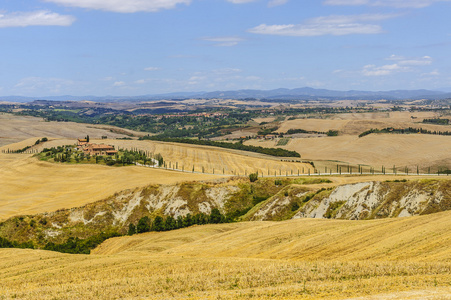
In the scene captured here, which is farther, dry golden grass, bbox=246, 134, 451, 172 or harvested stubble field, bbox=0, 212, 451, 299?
dry golden grass, bbox=246, 134, 451, 172

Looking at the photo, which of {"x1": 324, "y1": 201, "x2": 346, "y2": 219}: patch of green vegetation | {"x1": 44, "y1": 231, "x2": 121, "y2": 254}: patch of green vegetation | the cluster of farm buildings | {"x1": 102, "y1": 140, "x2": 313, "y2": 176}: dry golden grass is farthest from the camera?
the cluster of farm buildings

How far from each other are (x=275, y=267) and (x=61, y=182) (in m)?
96.0

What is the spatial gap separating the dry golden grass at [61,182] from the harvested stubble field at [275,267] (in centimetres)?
3819

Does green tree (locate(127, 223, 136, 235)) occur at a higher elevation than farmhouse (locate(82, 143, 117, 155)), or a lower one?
lower

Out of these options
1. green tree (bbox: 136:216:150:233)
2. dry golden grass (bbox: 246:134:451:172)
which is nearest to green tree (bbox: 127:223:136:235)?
green tree (bbox: 136:216:150:233)

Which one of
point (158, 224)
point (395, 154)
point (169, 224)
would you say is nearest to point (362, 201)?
point (169, 224)

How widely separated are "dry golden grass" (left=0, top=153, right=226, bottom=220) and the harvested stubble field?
38194 mm

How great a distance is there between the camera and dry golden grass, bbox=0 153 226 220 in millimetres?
100812

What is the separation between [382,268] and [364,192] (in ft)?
150

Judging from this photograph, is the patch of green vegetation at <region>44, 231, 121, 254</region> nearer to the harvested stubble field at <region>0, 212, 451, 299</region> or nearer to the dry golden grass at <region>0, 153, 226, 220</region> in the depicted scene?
the harvested stubble field at <region>0, 212, 451, 299</region>

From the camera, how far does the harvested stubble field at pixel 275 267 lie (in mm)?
33094

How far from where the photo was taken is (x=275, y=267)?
40969 mm

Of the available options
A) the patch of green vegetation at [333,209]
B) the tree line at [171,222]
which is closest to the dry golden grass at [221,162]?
the tree line at [171,222]

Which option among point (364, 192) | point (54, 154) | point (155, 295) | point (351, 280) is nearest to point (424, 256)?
point (351, 280)
